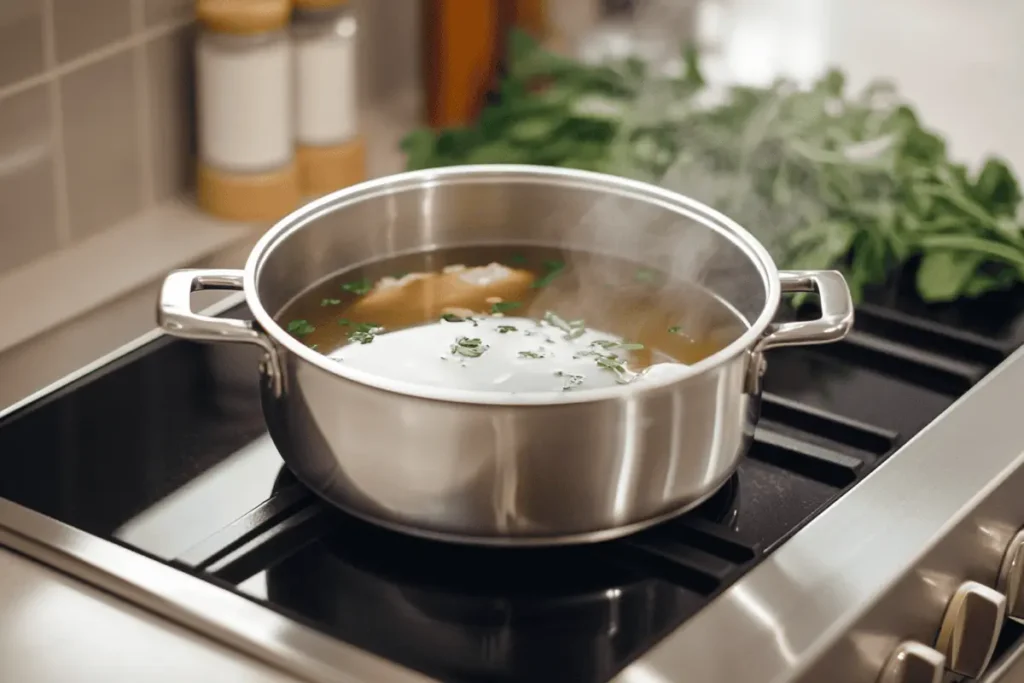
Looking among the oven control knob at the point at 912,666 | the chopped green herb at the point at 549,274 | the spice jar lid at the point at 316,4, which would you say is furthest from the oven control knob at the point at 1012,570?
the spice jar lid at the point at 316,4

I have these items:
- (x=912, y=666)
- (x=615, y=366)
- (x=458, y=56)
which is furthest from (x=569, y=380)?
(x=458, y=56)

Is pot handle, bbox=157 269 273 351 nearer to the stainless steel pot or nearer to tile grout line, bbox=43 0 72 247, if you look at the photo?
the stainless steel pot

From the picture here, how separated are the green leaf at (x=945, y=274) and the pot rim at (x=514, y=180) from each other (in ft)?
0.98

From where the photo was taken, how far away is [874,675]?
842 mm

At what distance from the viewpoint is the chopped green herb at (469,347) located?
92cm

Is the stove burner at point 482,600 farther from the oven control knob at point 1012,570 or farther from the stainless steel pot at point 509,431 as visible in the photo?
the oven control knob at point 1012,570

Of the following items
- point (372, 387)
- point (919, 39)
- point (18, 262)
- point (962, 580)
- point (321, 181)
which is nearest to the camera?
point (372, 387)

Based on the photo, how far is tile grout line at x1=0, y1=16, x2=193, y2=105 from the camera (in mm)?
1146

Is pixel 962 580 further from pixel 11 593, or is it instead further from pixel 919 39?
pixel 919 39

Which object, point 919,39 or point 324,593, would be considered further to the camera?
point 919,39

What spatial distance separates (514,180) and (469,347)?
0.59ft

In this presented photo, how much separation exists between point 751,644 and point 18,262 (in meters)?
0.72

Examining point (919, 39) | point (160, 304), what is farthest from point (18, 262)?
point (919, 39)

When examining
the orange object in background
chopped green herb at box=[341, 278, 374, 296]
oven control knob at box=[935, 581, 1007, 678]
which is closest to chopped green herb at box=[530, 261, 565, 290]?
chopped green herb at box=[341, 278, 374, 296]
